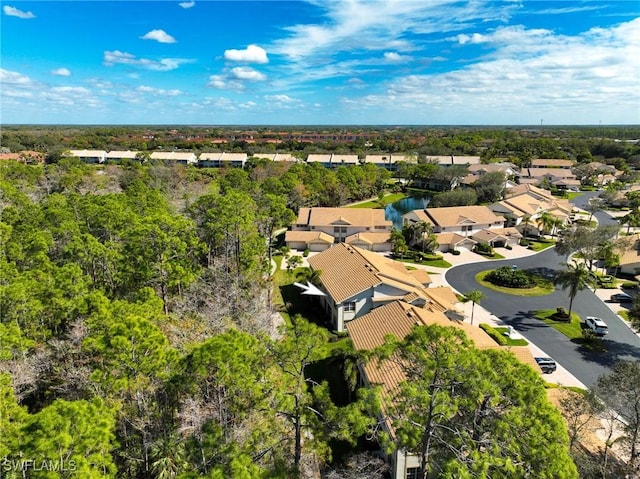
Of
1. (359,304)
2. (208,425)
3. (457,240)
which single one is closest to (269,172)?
(457,240)

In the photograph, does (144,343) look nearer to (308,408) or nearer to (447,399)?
(308,408)

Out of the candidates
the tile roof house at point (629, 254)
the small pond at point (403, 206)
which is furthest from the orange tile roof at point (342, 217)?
the tile roof house at point (629, 254)

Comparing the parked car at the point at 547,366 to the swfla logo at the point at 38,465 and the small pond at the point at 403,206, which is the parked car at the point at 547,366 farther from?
the small pond at the point at 403,206

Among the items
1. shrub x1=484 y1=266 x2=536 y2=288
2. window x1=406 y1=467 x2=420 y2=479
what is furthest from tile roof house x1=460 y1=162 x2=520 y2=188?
window x1=406 y1=467 x2=420 y2=479

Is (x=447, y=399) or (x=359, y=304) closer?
(x=447, y=399)

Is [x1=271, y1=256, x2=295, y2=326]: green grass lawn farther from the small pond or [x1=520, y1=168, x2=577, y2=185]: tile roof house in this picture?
[x1=520, y1=168, x2=577, y2=185]: tile roof house

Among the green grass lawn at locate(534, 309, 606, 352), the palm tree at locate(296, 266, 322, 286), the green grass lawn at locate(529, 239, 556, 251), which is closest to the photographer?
the green grass lawn at locate(534, 309, 606, 352)

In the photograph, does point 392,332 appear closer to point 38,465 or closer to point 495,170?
point 38,465

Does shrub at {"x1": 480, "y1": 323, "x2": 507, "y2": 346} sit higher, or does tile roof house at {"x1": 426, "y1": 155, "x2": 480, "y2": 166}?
tile roof house at {"x1": 426, "y1": 155, "x2": 480, "y2": 166}
